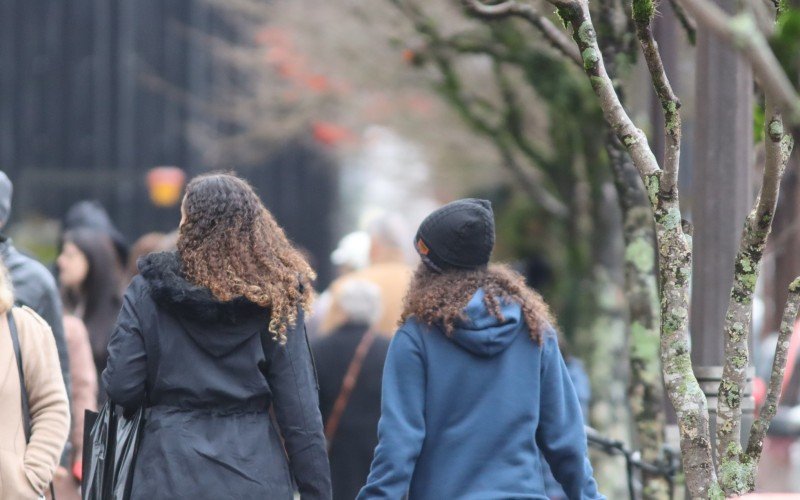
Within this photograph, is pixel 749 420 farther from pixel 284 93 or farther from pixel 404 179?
pixel 404 179

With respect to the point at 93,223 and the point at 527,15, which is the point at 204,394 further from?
the point at 93,223

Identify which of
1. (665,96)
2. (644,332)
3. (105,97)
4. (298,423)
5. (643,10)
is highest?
(105,97)

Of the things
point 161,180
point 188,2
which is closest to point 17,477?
point 161,180

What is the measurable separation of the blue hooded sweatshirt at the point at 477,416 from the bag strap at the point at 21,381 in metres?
1.14

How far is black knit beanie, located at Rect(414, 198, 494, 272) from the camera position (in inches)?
158

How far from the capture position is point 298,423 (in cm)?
410

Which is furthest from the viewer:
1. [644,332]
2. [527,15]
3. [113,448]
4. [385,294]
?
[385,294]

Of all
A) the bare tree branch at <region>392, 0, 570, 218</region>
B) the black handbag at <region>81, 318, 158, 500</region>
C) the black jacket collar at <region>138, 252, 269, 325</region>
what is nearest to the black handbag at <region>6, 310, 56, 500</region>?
the black handbag at <region>81, 318, 158, 500</region>

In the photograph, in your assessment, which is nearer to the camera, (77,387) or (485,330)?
(485,330)

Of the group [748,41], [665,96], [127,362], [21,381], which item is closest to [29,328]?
[21,381]

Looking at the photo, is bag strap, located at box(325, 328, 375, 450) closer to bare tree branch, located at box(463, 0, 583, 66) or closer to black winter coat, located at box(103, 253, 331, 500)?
bare tree branch, located at box(463, 0, 583, 66)

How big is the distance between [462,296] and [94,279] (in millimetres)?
3256

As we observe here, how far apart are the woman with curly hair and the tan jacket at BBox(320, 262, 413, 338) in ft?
9.27

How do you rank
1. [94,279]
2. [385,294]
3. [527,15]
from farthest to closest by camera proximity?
[385,294], [94,279], [527,15]
